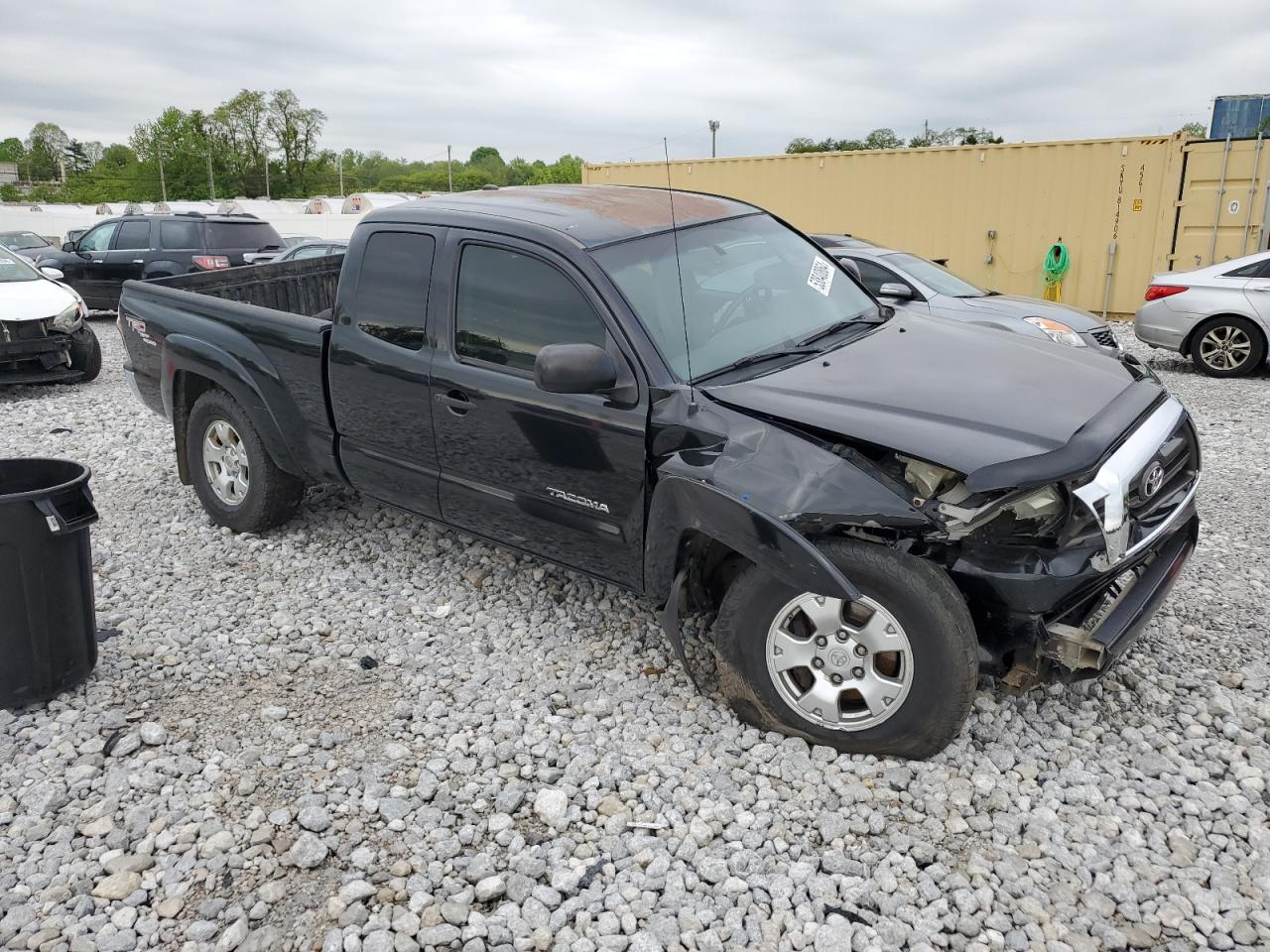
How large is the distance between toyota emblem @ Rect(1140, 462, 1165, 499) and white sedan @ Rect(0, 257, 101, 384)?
31.8 ft

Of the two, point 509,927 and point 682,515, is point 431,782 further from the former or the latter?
point 682,515

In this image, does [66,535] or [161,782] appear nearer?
[161,782]

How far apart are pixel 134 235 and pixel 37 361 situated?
5873 millimetres

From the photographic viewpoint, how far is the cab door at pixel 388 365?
4328 mm

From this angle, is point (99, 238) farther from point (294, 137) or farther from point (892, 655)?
point (294, 137)

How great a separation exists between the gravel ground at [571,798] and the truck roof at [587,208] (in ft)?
5.88

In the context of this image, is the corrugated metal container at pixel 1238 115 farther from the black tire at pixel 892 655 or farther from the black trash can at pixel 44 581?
the black trash can at pixel 44 581

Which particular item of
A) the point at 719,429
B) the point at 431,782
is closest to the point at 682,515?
the point at 719,429

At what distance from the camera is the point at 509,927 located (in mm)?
2729

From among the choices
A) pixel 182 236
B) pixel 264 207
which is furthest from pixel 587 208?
pixel 264 207

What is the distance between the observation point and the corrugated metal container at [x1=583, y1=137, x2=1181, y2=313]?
1428 centimetres

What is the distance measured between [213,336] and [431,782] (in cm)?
309

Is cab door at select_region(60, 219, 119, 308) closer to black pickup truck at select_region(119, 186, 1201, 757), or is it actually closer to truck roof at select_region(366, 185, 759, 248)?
black pickup truck at select_region(119, 186, 1201, 757)

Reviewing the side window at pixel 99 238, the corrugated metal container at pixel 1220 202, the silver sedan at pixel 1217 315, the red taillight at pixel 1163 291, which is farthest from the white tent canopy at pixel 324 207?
the silver sedan at pixel 1217 315
